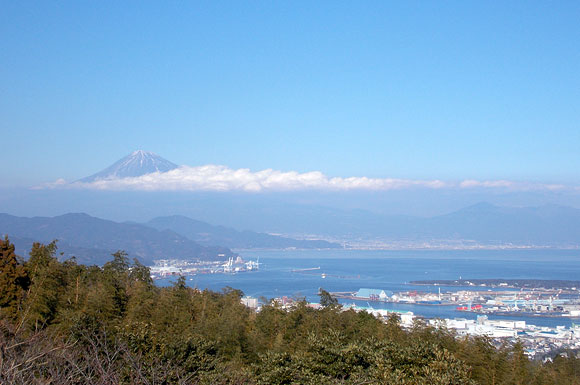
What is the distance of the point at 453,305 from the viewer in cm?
2433

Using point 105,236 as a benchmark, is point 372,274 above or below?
below

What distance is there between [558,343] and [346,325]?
6.36m

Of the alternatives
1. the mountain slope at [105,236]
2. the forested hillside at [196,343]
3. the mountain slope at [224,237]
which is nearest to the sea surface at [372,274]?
the mountain slope at [224,237]

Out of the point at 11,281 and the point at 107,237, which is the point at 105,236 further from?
the point at 11,281

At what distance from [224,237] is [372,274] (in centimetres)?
2842

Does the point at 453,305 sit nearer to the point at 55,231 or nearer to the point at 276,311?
the point at 276,311

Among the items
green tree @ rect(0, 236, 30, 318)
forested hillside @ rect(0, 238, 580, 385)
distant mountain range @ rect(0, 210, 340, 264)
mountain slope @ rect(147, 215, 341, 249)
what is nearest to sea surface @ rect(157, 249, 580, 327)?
mountain slope @ rect(147, 215, 341, 249)

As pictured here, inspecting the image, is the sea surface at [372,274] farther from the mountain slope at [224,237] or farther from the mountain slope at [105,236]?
the mountain slope at [105,236]

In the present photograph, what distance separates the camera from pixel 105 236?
46.2 metres

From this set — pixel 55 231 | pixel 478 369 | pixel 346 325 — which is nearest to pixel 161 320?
pixel 346 325

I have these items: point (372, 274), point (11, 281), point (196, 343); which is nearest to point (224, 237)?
point (372, 274)

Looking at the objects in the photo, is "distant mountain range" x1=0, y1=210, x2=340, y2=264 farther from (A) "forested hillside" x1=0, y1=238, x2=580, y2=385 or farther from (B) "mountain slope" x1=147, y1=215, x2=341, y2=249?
(A) "forested hillside" x1=0, y1=238, x2=580, y2=385

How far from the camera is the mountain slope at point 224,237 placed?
64625 millimetres

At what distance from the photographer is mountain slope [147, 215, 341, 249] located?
64.6 metres
